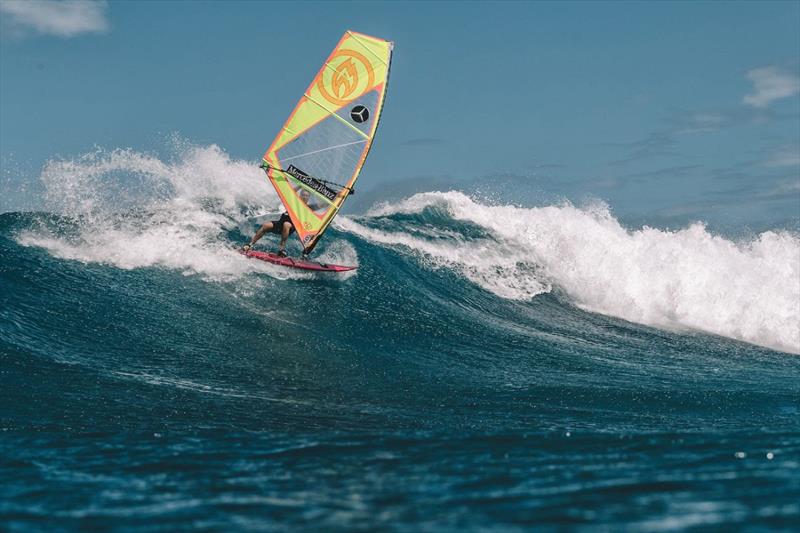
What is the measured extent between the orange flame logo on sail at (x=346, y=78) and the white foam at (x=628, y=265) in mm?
4797

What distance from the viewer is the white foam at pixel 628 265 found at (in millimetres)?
18875

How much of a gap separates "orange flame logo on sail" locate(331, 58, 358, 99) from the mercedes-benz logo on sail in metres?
0.43

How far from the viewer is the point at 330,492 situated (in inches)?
206

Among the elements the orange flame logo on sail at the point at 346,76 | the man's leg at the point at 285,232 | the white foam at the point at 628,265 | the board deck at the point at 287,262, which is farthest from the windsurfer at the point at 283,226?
the white foam at the point at 628,265

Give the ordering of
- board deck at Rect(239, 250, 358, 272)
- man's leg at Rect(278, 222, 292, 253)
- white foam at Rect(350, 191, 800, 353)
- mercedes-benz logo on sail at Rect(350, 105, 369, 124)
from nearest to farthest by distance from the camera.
A: 1. board deck at Rect(239, 250, 358, 272)
2. man's leg at Rect(278, 222, 292, 253)
3. mercedes-benz logo on sail at Rect(350, 105, 369, 124)
4. white foam at Rect(350, 191, 800, 353)

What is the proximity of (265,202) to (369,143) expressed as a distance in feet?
16.5

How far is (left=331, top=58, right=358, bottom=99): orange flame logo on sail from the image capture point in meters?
17.2

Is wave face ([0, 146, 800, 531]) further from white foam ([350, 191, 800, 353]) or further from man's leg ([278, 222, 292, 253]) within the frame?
man's leg ([278, 222, 292, 253])

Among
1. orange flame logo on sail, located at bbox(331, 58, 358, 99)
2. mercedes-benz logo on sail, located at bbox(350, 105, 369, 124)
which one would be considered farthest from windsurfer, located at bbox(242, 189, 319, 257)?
orange flame logo on sail, located at bbox(331, 58, 358, 99)

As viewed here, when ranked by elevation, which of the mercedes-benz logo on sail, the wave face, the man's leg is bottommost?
the wave face

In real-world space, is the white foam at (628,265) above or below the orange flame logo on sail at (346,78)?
below

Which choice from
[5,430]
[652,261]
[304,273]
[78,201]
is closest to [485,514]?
[5,430]

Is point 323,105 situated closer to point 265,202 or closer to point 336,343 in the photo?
point 265,202

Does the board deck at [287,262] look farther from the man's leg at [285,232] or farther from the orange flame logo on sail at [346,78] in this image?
the orange flame logo on sail at [346,78]
